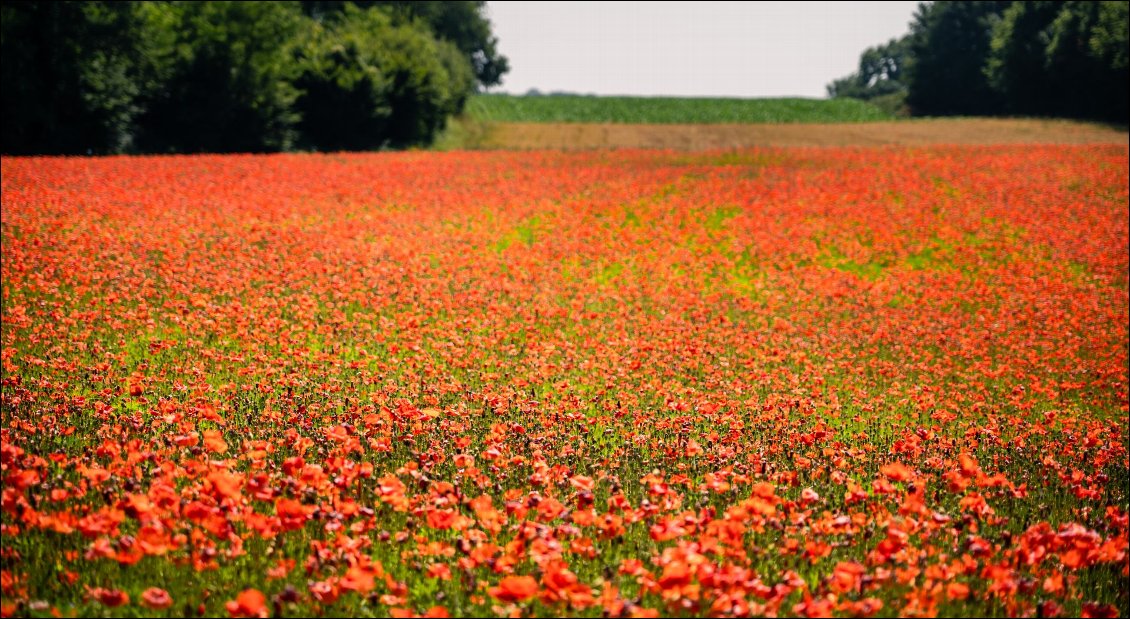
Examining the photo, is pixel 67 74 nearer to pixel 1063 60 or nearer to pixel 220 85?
pixel 220 85

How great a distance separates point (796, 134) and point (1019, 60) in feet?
114

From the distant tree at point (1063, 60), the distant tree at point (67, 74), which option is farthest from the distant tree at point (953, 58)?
the distant tree at point (67, 74)

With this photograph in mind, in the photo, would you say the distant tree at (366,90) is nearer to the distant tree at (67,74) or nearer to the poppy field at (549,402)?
the distant tree at (67,74)

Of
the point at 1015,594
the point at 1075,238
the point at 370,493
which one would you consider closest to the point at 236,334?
the point at 370,493

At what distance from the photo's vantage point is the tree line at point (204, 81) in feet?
123

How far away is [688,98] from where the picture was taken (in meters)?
106

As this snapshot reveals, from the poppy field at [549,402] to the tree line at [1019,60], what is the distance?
50.4 m

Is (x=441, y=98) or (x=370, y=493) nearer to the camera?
(x=370, y=493)

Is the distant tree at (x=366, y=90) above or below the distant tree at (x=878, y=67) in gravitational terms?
below

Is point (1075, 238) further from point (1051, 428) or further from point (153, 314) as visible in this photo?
point (153, 314)

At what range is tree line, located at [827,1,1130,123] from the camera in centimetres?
6675

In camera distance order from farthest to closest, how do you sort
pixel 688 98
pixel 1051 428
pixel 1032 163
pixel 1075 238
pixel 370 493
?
pixel 688 98
pixel 1032 163
pixel 1075 238
pixel 1051 428
pixel 370 493

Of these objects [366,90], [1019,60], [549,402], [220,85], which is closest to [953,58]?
[1019,60]

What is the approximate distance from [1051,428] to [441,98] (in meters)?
54.0
